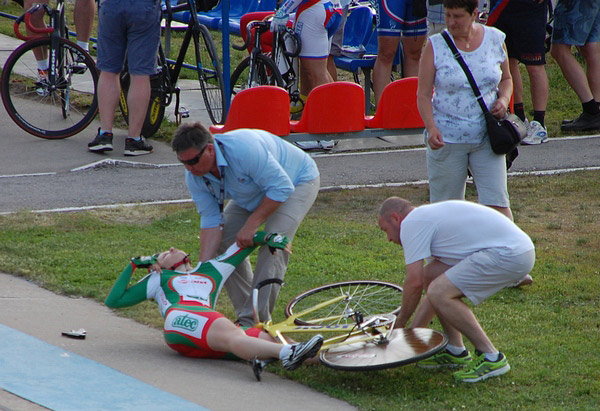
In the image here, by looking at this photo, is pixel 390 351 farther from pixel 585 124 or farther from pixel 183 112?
pixel 585 124

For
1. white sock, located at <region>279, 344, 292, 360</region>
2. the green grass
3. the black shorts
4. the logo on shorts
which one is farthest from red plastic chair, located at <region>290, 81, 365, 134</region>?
white sock, located at <region>279, 344, 292, 360</region>

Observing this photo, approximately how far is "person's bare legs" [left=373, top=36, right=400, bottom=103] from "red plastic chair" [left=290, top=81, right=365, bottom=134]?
138 centimetres

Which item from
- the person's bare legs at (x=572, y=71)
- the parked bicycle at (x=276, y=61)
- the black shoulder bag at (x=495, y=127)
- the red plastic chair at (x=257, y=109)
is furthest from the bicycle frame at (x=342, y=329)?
the person's bare legs at (x=572, y=71)

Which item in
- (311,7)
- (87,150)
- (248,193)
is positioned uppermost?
(311,7)

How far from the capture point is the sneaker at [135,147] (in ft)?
30.2

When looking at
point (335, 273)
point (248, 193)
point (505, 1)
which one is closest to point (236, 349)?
point (248, 193)

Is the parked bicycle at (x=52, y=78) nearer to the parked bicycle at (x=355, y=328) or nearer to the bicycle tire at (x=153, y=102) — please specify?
Answer: the bicycle tire at (x=153, y=102)

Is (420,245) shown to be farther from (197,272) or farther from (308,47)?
(308,47)

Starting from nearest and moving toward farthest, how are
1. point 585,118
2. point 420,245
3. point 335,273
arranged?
point 420,245, point 335,273, point 585,118

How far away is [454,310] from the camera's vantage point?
4676 mm

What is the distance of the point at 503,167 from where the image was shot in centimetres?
592

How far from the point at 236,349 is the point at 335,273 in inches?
65.8

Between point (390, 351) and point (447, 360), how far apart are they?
43 centimetres

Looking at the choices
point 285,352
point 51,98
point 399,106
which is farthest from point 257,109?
point 285,352
